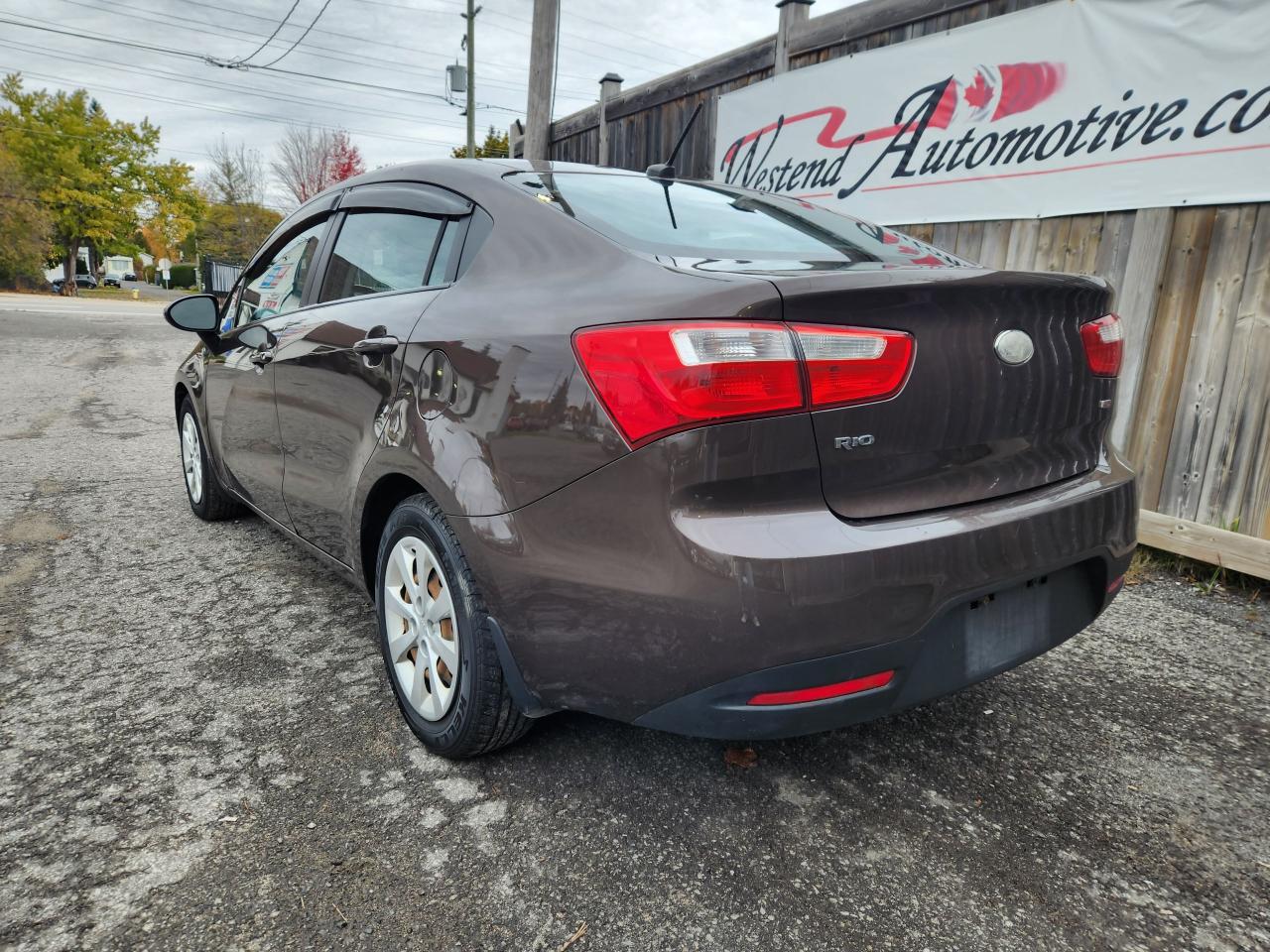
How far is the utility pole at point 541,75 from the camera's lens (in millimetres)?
7492

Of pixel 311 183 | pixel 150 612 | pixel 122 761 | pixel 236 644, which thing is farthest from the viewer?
pixel 311 183

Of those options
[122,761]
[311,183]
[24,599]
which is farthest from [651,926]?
[311,183]

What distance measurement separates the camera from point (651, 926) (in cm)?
164

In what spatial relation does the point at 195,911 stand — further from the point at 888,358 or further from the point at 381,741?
the point at 888,358

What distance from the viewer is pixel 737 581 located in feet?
4.87

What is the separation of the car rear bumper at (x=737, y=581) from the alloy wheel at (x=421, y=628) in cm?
30

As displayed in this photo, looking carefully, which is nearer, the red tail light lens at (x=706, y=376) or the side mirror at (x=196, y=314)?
the red tail light lens at (x=706, y=376)

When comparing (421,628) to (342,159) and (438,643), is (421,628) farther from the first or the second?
(342,159)

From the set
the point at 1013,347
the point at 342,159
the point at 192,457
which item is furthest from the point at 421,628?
the point at 342,159

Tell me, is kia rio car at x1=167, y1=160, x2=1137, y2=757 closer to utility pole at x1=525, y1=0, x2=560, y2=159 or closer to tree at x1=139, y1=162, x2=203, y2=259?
utility pole at x1=525, y1=0, x2=560, y2=159

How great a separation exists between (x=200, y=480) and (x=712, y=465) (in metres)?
3.43

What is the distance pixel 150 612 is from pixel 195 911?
1.73 meters

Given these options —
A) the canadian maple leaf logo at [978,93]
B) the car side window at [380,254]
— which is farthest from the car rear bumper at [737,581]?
the canadian maple leaf logo at [978,93]

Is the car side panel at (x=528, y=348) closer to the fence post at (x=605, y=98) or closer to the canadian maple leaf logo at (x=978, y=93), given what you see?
the canadian maple leaf logo at (x=978, y=93)
